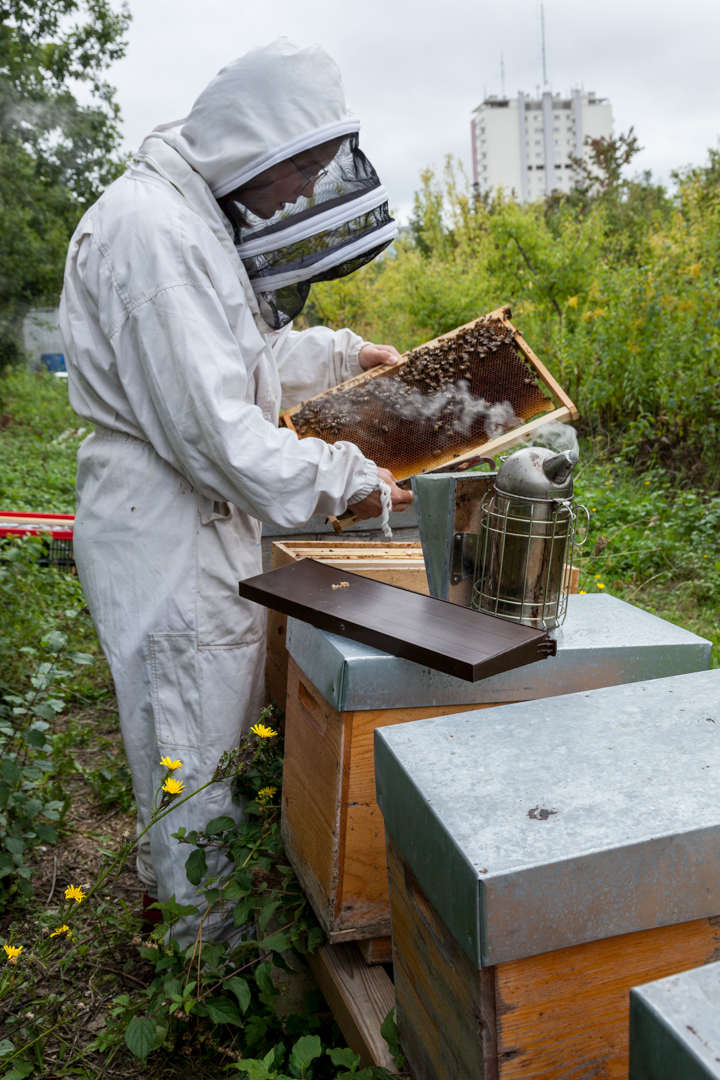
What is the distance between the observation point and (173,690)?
191 centimetres

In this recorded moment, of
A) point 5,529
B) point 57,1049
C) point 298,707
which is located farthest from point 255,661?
point 5,529

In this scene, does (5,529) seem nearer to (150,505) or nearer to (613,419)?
(150,505)

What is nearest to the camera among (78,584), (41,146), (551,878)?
(551,878)

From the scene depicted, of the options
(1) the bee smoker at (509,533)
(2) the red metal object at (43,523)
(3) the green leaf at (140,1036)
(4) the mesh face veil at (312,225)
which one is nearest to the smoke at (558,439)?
(1) the bee smoker at (509,533)

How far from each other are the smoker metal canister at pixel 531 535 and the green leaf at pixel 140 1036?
961 millimetres

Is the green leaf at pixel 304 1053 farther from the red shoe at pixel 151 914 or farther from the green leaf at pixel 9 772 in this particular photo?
the green leaf at pixel 9 772

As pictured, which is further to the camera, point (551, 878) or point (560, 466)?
point (560, 466)

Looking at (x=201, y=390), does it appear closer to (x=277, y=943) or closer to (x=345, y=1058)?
(x=277, y=943)

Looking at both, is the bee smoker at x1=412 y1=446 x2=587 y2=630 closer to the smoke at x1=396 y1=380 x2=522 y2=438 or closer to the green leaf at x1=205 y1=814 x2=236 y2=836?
the green leaf at x1=205 y1=814 x2=236 y2=836

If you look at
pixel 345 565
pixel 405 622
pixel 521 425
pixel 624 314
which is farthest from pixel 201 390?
pixel 624 314

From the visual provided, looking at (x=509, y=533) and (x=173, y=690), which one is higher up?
(x=509, y=533)

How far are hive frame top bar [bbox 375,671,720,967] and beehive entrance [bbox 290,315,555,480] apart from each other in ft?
5.30

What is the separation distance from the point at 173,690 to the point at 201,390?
2.43ft

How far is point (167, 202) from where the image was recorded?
5.86 feet
